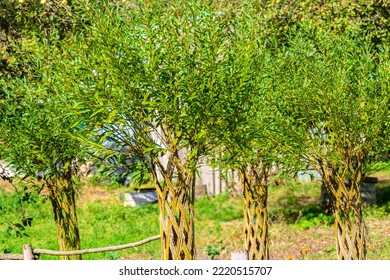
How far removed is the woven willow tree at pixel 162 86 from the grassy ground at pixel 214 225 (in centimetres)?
469

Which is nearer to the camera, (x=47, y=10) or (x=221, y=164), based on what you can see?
(x=221, y=164)

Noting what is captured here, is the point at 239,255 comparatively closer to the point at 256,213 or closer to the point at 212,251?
the point at 256,213

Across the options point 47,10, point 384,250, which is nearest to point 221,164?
point 47,10

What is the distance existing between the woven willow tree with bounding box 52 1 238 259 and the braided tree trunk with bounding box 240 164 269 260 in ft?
7.97

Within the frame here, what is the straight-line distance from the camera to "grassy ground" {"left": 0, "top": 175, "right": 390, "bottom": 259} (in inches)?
498

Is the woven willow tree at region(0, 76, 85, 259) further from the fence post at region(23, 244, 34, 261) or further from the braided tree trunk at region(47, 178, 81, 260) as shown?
the fence post at region(23, 244, 34, 261)

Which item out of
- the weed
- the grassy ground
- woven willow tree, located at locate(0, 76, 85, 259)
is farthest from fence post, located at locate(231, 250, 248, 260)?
the weed

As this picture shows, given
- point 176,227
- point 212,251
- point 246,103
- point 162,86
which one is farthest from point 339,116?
point 212,251

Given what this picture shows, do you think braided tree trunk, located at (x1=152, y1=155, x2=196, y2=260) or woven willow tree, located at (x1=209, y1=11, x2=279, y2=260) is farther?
woven willow tree, located at (x1=209, y1=11, x2=279, y2=260)

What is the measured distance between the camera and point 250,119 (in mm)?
8117

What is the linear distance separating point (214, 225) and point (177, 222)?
7.29 meters

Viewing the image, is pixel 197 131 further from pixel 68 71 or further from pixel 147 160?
pixel 68 71

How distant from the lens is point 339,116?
8.19 metres

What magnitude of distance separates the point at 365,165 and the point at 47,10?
14.2 feet
